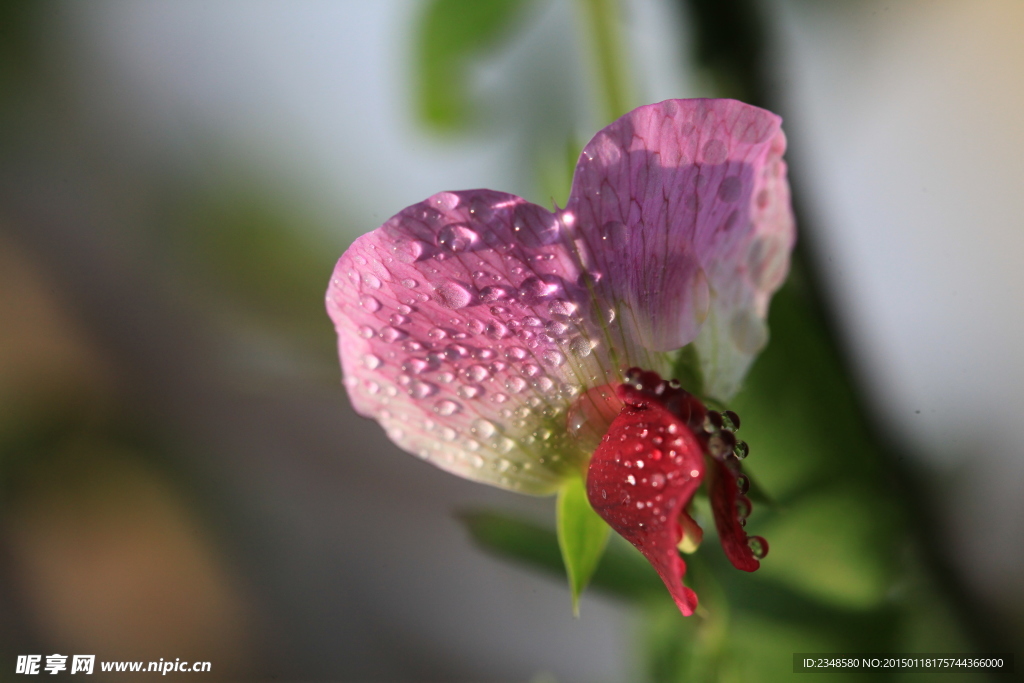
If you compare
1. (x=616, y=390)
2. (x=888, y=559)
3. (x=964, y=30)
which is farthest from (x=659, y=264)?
(x=964, y=30)

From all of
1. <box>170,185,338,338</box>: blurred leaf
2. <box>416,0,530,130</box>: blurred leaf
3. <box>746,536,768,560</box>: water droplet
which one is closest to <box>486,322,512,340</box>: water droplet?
<box>746,536,768,560</box>: water droplet

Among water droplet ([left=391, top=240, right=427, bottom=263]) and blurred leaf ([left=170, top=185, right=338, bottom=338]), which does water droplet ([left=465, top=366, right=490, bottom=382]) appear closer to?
water droplet ([left=391, top=240, right=427, bottom=263])

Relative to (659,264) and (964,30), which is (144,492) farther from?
(964,30)

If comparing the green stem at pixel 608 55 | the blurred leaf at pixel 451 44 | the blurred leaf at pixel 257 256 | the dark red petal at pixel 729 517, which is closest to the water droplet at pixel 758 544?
the dark red petal at pixel 729 517

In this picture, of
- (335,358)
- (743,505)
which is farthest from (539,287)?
(335,358)

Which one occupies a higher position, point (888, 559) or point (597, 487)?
point (597, 487)
